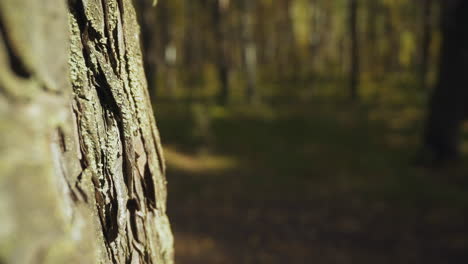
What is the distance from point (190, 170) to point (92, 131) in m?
9.77

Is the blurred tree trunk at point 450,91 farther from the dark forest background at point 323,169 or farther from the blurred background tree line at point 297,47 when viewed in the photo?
the blurred background tree line at point 297,47

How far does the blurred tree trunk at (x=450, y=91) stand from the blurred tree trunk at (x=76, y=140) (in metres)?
9.89

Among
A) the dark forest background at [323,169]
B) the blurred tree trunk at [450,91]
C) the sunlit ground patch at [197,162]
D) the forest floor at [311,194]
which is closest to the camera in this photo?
the forest floor at [311,194]

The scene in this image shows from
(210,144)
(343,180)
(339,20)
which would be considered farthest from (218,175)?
(339,20)

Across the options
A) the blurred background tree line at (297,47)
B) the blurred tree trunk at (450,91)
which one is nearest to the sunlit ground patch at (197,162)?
the blurred tree trunk at (450,91)

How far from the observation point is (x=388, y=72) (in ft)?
104

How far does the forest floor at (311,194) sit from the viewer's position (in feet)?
24.0

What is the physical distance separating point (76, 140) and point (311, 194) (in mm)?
8614

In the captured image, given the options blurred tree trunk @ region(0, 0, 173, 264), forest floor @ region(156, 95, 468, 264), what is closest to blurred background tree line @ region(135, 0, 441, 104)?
forest floor @ region(156, 95, 468, 264)

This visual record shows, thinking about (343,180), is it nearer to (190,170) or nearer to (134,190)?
(190,170)

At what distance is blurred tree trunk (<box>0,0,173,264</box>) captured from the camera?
0.69 metres

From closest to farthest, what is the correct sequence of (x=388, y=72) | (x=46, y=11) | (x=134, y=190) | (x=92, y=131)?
1. (x=46, y=11)
2. (x=92, y=131)
3. (x=134, y=190)
4. (x=388, y=72)

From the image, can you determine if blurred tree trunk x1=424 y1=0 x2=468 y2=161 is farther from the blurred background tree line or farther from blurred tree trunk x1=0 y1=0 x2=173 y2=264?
blurred tree trunk x1=0 y1=0 x2=173 y2=264

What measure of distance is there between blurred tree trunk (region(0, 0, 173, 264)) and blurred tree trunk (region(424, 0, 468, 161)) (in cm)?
989
